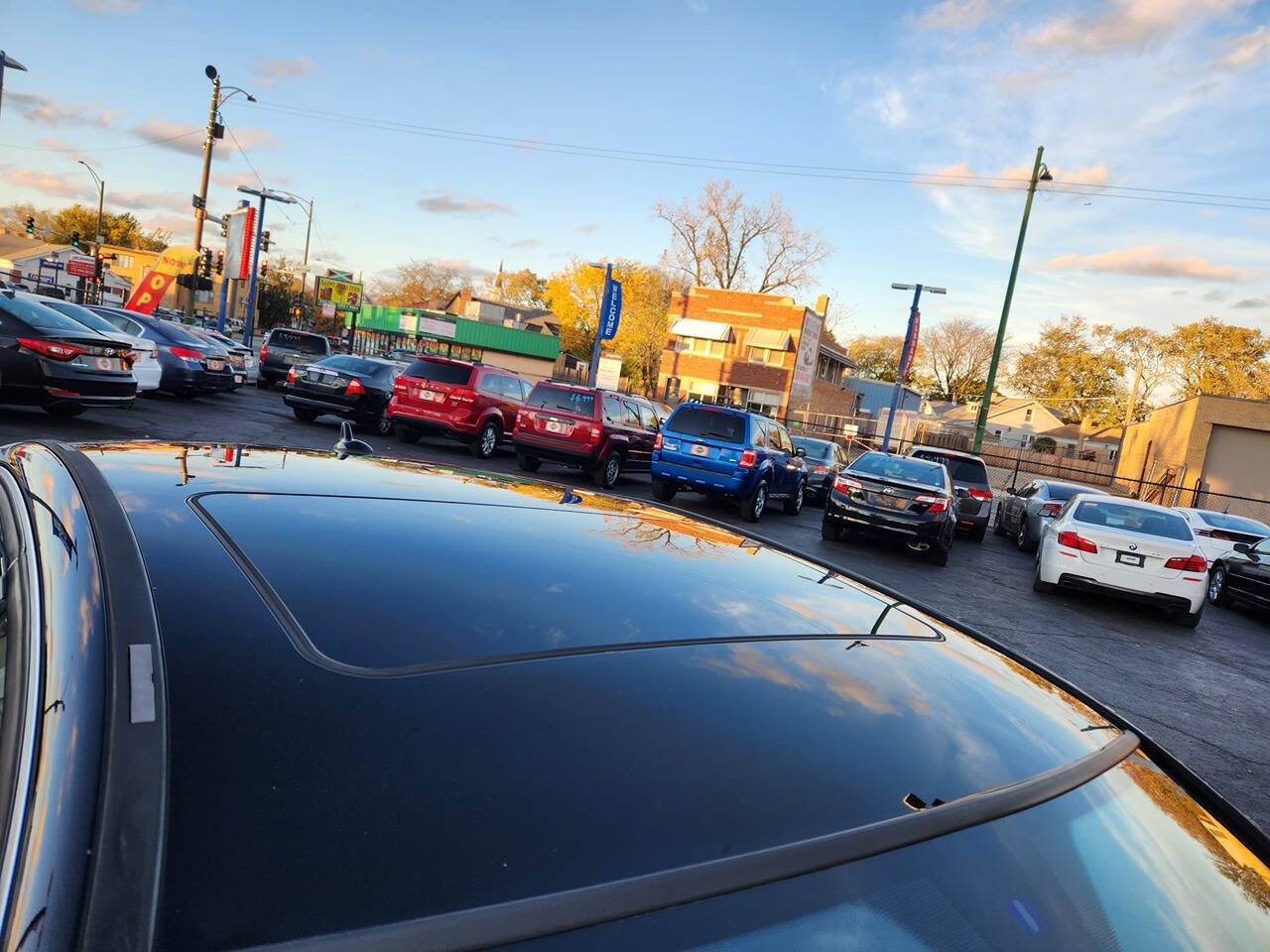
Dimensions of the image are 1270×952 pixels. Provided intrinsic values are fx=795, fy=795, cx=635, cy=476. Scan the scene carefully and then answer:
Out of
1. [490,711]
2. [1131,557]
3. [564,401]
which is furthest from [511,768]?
[564,401]

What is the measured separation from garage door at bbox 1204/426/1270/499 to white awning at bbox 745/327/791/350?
23.0 m

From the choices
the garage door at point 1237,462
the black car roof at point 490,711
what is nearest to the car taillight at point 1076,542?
the black car roof at point 490,711

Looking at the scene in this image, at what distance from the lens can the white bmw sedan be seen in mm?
10156

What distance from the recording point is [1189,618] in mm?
10680

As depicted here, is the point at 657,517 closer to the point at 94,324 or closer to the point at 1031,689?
the point at 1031,689

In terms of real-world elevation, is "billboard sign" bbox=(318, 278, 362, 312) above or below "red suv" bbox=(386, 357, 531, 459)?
above

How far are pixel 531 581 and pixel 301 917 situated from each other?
0.88 m

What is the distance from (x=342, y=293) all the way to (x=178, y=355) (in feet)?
169

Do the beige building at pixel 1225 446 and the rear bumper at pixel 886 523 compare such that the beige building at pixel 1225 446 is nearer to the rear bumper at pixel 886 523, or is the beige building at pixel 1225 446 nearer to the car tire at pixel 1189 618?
the car tire at pixel 1189 618

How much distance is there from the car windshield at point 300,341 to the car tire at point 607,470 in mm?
15034

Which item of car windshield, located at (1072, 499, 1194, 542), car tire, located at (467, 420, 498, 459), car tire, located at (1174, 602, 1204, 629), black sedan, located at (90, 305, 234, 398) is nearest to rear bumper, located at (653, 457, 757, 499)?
car tire, located at (467, 420, 498, 459)

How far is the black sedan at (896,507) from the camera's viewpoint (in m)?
12.3

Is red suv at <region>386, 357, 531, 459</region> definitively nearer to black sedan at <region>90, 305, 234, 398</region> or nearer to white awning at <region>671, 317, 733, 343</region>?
black sedan at <region>90, 305, 234, 398</region>

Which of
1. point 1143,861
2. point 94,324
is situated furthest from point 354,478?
point 94,324
